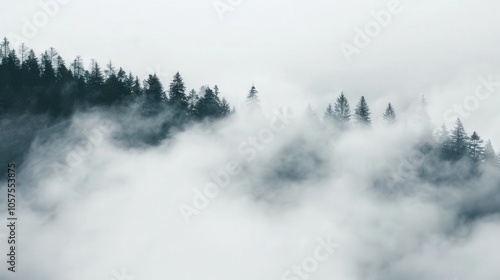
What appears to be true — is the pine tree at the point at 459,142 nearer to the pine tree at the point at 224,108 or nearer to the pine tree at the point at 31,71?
the pine tree at the point at 224,108

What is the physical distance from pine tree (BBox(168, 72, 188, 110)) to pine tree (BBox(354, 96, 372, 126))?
40.7 m

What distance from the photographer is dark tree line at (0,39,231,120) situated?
91.4 meters

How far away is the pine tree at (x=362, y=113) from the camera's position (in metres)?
108

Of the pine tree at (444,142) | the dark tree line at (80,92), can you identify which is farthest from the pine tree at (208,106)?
the pine tree at (444,142)

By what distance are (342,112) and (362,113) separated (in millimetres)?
4728

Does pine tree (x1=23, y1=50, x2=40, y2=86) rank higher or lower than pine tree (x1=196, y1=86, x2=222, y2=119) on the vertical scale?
higher

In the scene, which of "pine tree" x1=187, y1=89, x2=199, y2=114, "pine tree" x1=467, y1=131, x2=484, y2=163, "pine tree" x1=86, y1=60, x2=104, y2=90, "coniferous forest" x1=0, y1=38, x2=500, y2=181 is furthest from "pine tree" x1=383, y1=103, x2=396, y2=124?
"pine tree" x1=86, y1=60, x2=104, y2=90

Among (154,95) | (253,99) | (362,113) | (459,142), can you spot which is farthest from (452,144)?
(154,95)

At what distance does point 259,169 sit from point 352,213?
2638 cm

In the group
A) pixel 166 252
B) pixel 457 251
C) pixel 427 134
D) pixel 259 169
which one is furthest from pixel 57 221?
pixel 457 251

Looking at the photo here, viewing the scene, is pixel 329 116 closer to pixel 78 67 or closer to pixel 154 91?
pixel 154 91

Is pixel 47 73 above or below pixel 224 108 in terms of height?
above

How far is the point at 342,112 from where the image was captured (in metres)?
110

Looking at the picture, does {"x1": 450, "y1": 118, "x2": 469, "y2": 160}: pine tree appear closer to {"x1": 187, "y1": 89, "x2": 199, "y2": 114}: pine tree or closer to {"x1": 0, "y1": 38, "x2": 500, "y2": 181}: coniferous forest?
{"x1": 0, "y1": 38, "x2": 500, "y2": 181}: coniferous forest
